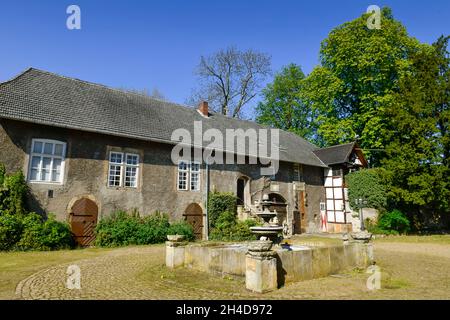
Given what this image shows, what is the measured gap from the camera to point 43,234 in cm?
1314

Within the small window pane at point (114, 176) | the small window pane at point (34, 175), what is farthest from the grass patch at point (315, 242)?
the small window pane at point (34, 175)

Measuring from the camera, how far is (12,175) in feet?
44.4

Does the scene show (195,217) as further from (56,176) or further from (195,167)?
(56,176)

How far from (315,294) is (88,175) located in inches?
502

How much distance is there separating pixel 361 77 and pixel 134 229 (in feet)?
75.1

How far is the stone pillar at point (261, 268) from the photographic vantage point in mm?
6461

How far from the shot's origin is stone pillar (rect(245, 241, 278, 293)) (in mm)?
6461

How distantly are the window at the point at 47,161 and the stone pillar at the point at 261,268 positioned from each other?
38.5 feet

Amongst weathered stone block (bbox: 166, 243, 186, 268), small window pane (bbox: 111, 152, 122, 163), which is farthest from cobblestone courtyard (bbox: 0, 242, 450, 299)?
small window pane (bbox: 111, 152, 122, 163)

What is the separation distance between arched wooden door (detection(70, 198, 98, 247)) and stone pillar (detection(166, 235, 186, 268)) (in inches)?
301

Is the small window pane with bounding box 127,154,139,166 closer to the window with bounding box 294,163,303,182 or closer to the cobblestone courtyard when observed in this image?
the cobblestone courtyard

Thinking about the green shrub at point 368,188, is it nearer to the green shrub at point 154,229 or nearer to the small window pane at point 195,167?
the small window pane at point 195,167

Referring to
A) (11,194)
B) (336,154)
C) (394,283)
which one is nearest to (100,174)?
(11,194)
